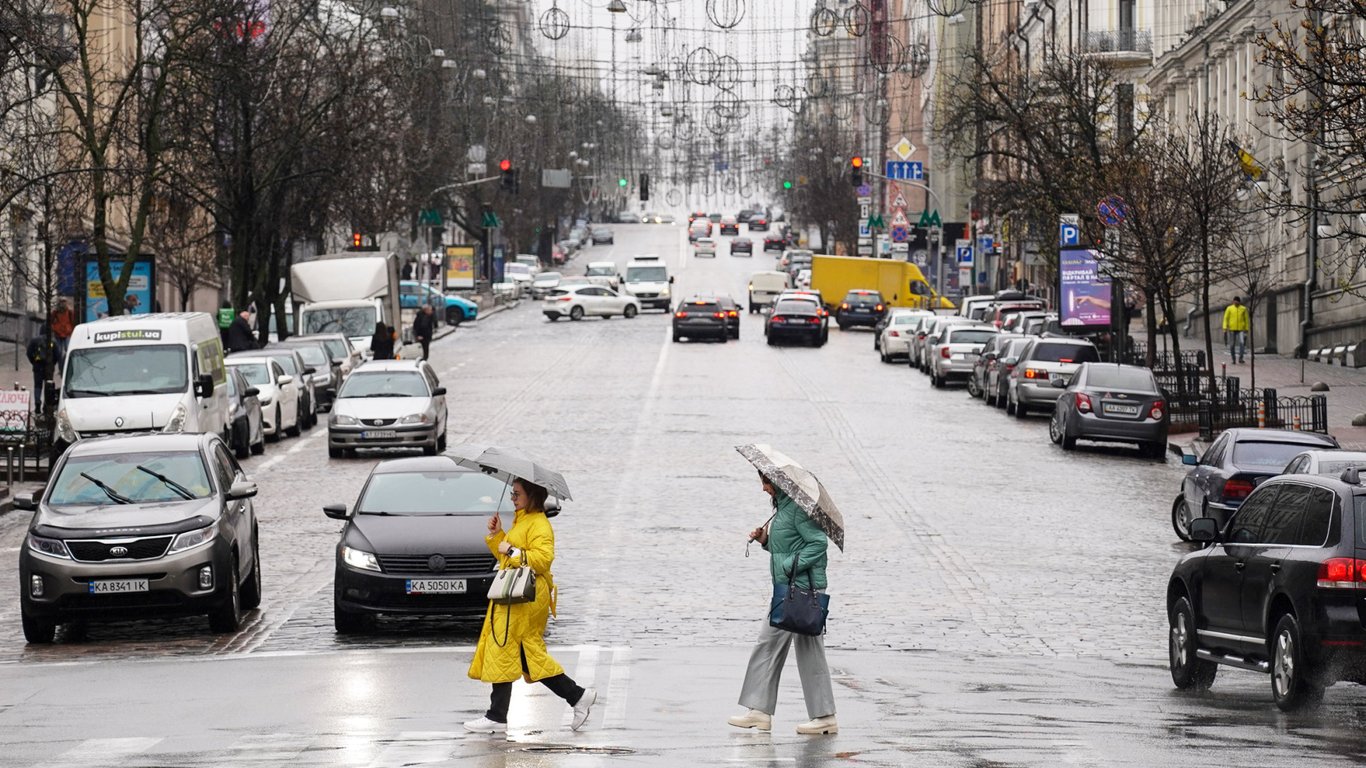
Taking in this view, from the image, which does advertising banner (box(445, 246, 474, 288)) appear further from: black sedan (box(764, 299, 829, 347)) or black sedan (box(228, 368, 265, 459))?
black sedan (box(228, 368, 265, 459))

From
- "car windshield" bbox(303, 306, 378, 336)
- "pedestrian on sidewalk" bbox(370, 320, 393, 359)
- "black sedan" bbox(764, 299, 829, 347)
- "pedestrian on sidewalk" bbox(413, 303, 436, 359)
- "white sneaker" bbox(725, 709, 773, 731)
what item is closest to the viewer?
"white sneaker" bbox(725, 709, 773, 731)

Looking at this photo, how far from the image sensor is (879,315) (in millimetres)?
77250

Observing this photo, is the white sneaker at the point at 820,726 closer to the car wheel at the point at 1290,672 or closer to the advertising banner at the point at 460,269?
the car wheel at the point at 1290,672

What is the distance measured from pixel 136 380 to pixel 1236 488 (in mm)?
15932

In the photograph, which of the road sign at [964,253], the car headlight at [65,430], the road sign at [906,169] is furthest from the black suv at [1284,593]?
the road sign at [964,253]

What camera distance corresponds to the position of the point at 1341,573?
40.2 feet

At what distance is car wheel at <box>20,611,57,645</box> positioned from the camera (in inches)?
671

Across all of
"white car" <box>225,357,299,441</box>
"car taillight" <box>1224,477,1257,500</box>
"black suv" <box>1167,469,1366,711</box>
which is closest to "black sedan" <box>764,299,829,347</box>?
"white car" <box>225,357,299,441</box>

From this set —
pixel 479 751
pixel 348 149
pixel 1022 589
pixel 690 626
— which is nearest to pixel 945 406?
pixel 348 149

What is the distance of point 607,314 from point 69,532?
67240 millimetres

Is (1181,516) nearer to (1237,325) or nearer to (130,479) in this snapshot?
(130,479)

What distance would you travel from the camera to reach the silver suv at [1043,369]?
4209 cm

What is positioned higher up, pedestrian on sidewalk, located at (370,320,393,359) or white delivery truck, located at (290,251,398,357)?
white delivery truck, located at (290,251,398,357)

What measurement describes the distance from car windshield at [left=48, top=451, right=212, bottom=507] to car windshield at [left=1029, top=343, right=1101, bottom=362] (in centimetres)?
2666
